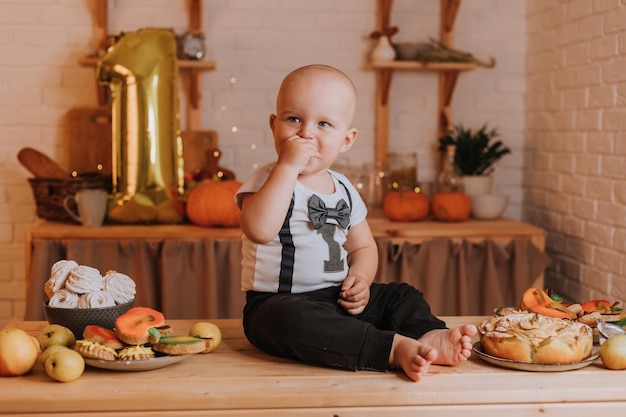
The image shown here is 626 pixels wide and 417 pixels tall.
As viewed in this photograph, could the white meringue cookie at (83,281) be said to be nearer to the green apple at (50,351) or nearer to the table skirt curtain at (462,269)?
the green apple at (50,351)

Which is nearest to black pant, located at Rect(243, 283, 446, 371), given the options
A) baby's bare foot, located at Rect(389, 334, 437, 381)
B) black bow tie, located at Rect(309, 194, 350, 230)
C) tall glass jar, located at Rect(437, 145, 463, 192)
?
baby's bare foot, located at Rect(389, 334, 437, 381)

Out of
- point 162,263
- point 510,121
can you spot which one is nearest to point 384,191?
point 510,121

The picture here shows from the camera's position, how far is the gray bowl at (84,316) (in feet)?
5.58

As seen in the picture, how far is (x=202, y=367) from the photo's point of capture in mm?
1627

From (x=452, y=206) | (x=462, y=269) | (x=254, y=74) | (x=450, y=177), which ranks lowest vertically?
(x=462, y=269)

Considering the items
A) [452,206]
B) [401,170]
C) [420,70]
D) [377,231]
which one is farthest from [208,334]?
[420,70]

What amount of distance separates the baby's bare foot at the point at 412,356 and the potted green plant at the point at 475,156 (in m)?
2.05

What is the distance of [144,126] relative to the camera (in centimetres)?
319

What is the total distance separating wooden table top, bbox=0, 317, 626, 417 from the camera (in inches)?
57.7

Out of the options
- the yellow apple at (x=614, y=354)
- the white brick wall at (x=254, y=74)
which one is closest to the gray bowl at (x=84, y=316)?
the yellow apple at (x=614, y=354)

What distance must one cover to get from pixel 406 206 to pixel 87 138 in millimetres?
1388

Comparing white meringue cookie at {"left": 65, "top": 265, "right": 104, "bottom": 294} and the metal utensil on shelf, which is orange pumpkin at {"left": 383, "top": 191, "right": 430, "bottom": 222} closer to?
the metal utensil on shelf

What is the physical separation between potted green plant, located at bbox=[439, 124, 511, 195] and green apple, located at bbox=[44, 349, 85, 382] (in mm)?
2326

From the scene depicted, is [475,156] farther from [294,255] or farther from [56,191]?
[294,255]
